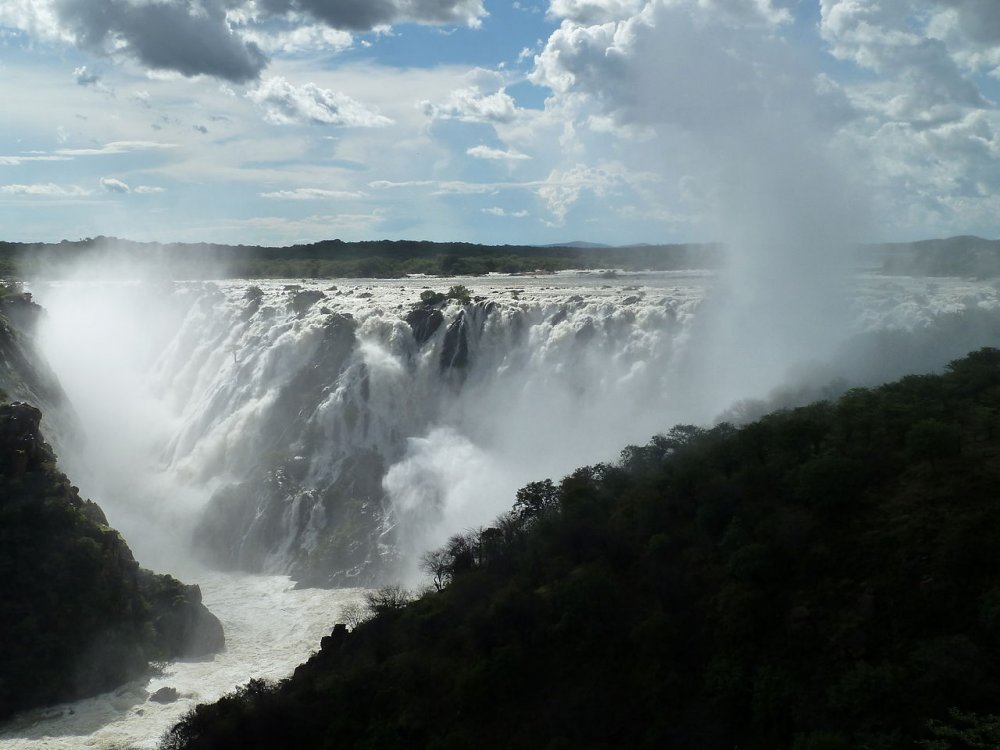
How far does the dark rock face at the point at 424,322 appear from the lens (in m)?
36.8

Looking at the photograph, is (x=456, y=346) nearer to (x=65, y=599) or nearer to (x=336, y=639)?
(x=65, y=599)

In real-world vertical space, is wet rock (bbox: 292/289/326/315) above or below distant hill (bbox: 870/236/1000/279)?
below

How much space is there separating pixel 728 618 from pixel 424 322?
2446 centimetres

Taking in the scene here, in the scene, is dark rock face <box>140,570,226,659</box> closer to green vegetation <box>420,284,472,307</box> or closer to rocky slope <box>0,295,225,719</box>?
rocky slope <box>0,295,225,719</box>

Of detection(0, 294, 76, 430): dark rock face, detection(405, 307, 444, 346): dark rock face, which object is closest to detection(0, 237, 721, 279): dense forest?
detection(405, 307, 444, 346): dark rock face

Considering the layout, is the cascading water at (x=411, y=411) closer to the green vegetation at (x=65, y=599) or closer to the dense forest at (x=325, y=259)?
the green vegetation at (x=65, y=599)

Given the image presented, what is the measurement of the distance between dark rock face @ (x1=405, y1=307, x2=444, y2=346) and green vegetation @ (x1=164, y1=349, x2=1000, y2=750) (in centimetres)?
1748

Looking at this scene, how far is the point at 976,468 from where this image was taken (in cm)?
1512

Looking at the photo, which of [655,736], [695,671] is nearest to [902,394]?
[695,671]

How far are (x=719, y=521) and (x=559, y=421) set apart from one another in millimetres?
15898

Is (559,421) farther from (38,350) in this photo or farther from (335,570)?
(38,350)

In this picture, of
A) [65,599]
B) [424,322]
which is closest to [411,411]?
[424,322]

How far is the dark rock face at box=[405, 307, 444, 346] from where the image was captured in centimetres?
3684

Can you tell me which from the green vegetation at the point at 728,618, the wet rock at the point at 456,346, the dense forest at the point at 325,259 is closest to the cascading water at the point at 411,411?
the wet rock at the point at 456,346
